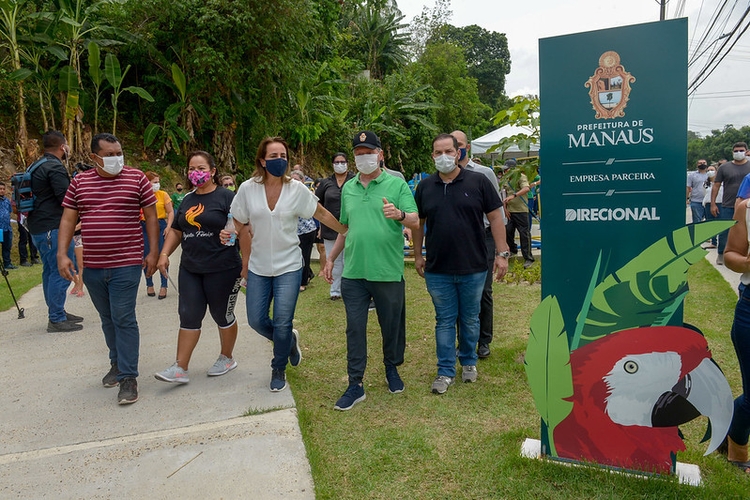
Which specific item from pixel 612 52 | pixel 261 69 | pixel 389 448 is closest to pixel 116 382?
pixel 389 448

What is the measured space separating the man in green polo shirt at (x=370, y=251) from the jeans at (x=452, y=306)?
13.1 inches

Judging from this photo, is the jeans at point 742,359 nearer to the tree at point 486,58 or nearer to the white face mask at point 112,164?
the white face mask at point 112,164

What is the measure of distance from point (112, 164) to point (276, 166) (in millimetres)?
1203

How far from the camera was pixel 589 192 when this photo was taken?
9.50ft

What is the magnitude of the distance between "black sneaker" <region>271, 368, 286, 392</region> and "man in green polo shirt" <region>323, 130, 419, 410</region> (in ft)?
1.76

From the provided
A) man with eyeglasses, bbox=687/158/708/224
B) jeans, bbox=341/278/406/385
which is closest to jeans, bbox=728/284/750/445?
jeans, bbox=341/278/406/385

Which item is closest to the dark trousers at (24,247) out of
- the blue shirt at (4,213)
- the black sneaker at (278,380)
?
the blue shirt at (4,213)

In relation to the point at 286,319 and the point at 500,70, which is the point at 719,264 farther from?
the point at 500,70

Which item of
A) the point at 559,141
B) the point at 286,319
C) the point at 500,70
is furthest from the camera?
the point at 500,70

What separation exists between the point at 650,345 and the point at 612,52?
1.51 m

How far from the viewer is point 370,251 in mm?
3998

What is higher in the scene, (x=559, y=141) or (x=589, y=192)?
(x=559, y=141)

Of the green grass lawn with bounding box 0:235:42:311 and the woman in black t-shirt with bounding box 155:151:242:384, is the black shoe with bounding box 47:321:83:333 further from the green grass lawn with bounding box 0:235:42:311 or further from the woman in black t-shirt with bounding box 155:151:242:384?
the woman in black t-shirt with bounding box 155:151:242:384

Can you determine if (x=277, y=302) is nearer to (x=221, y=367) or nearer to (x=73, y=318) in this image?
(x=221, y=367)
